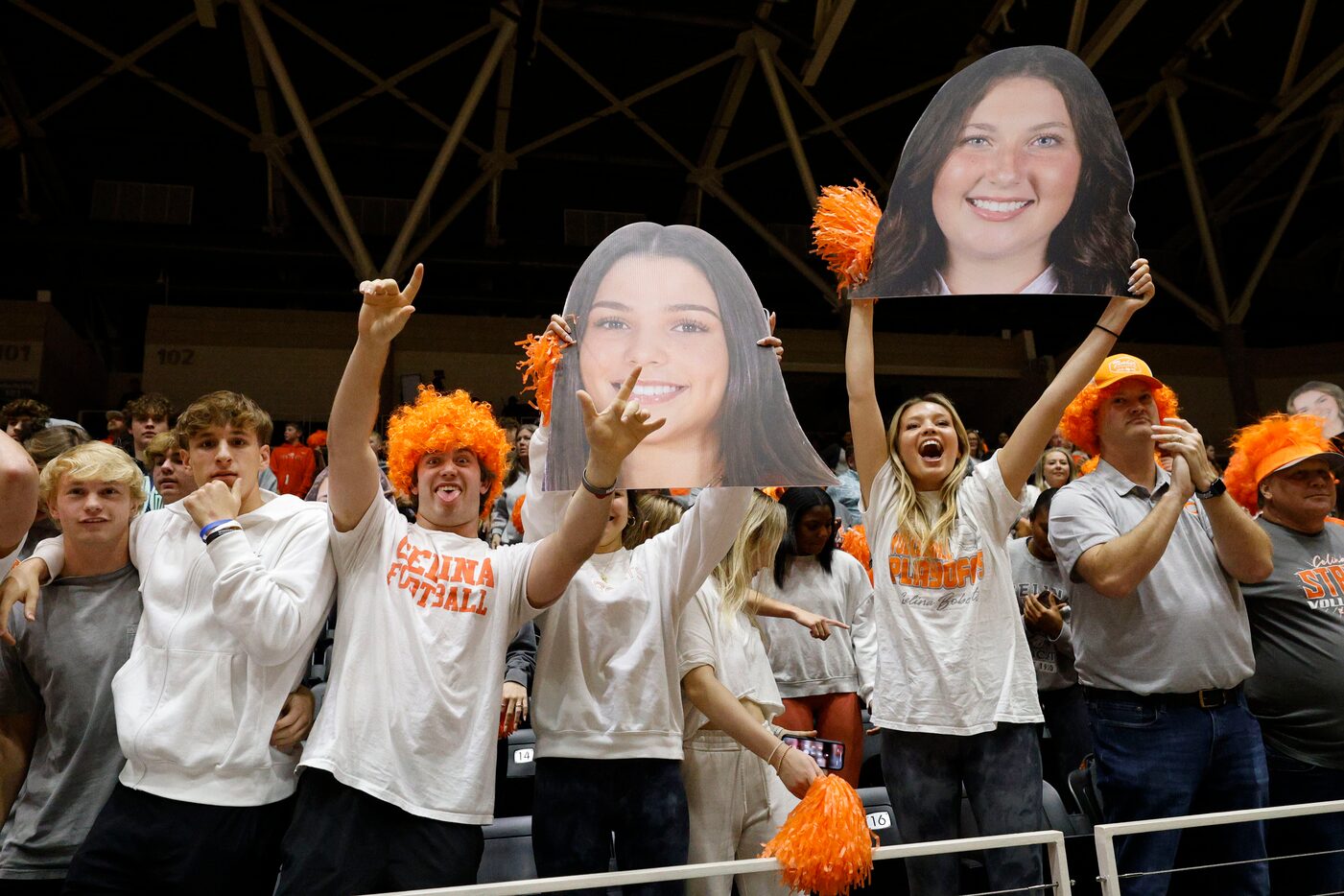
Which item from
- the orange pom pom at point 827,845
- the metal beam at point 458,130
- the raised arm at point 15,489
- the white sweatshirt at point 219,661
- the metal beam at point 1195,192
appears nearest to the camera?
the raised arm at point 15,489

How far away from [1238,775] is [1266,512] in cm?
86

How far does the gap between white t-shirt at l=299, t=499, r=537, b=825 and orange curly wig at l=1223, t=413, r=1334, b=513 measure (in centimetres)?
207

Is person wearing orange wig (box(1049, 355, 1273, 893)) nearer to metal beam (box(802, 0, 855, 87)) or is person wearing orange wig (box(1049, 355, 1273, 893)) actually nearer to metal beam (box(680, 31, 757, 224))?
metal beam (box(802, 0, 855, 87))

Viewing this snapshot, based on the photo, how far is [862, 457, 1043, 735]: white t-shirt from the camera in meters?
2.13

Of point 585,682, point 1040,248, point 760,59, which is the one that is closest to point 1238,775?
point 1040,248

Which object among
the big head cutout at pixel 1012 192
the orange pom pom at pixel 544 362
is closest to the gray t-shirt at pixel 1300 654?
the big head cutout at pixel 1012 192

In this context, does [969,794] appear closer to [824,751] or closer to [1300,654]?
[824,751]

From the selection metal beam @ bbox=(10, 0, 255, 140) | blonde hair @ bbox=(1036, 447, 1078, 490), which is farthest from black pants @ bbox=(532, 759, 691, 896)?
metal beam @ bbox=(10, 0, 255, 140)

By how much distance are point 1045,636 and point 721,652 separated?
1.56 meters

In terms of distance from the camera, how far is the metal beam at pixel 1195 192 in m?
11.3

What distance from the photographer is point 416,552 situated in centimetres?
206

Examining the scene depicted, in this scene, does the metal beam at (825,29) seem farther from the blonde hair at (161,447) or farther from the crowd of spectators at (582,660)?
the blonde hair at (161,447)

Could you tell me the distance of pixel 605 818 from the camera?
2055 millimetres

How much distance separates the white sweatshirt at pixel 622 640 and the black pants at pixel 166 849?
2.00ft
